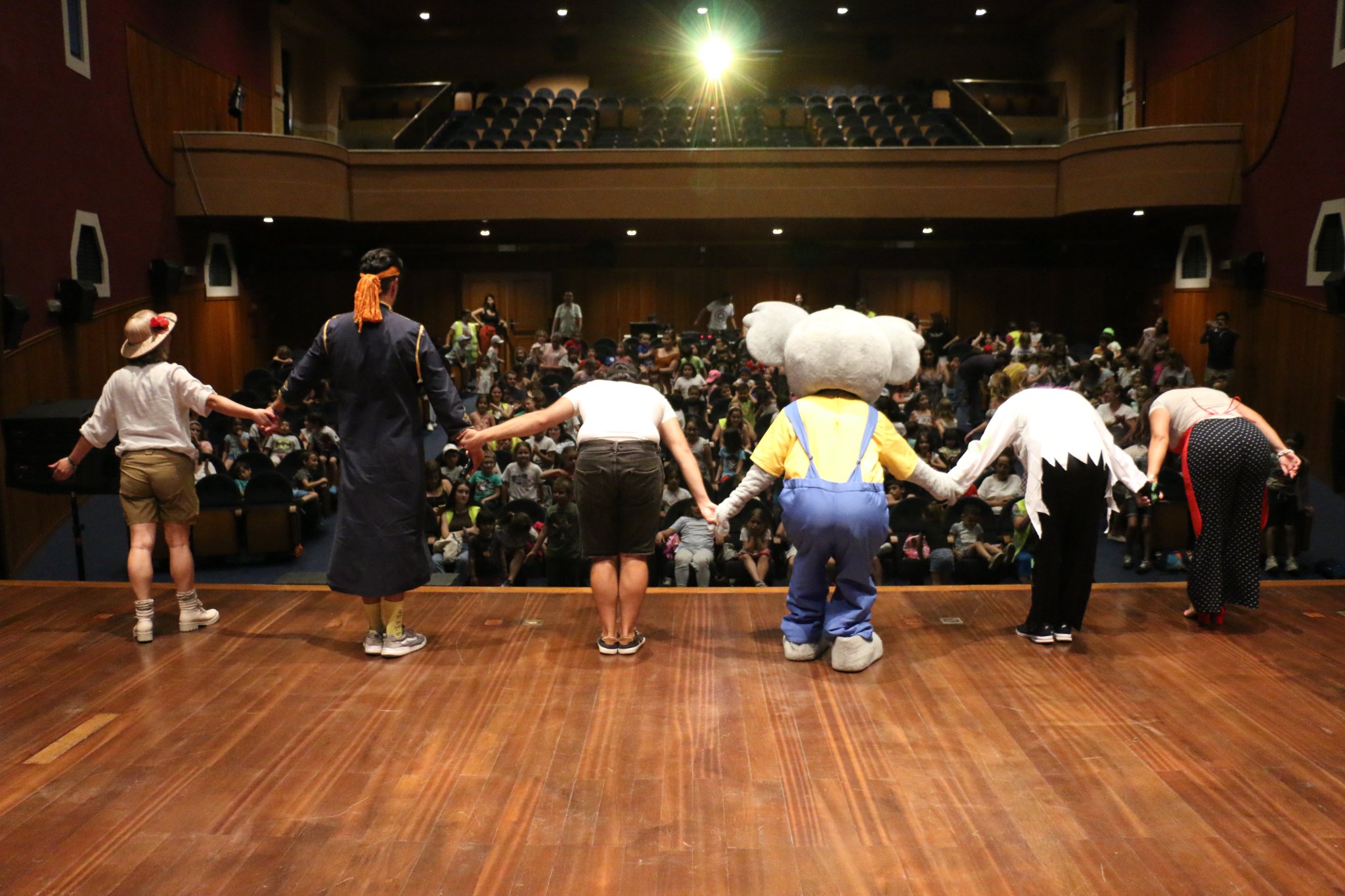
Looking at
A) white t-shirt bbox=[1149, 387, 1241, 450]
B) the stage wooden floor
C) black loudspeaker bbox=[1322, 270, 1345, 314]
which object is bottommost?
the stage wooden floor

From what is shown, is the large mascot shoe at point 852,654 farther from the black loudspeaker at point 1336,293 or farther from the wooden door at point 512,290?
the wooden door at point 512,290

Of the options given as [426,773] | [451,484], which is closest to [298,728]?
[426,773]

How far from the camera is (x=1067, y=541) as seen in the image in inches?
169

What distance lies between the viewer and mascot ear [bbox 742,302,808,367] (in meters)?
4.42

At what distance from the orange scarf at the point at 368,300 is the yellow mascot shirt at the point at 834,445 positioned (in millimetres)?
1523

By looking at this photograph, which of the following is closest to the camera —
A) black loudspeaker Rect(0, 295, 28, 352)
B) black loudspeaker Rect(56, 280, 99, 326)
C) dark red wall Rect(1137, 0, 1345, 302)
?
black loudspeaker Rect(0, 295, 28, 352)

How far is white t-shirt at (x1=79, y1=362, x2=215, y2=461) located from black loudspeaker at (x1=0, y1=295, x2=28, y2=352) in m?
5.02

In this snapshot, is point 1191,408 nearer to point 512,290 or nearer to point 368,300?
point 368,300

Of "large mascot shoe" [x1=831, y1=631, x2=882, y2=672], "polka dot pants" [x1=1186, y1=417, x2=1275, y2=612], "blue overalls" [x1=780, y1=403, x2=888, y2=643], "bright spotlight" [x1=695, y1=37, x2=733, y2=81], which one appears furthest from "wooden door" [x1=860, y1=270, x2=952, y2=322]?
"large mascot shoe" [x1=831, y1=631, x2=882, y2=672]

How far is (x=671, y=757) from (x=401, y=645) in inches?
56.0

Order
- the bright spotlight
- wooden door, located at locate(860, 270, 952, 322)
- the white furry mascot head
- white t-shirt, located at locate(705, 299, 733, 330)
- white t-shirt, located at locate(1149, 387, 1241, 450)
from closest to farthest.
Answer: the white furry mascot head < white t-shirt, located at locate(1149, 387, 1241, 450) < white t-shirt, located at locate(705, 299, 733, 330) < wooden door, located at locate(860, 270, 952, 322) < the bright spotlight

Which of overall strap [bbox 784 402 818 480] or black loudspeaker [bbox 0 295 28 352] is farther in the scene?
black loudspeaker [bbox 0 295 28 352]

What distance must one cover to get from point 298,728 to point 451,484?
448cm

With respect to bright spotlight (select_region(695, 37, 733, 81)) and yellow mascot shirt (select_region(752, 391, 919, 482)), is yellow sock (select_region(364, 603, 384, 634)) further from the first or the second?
bright spotlight (select_region(695, 37, 733, 81))
